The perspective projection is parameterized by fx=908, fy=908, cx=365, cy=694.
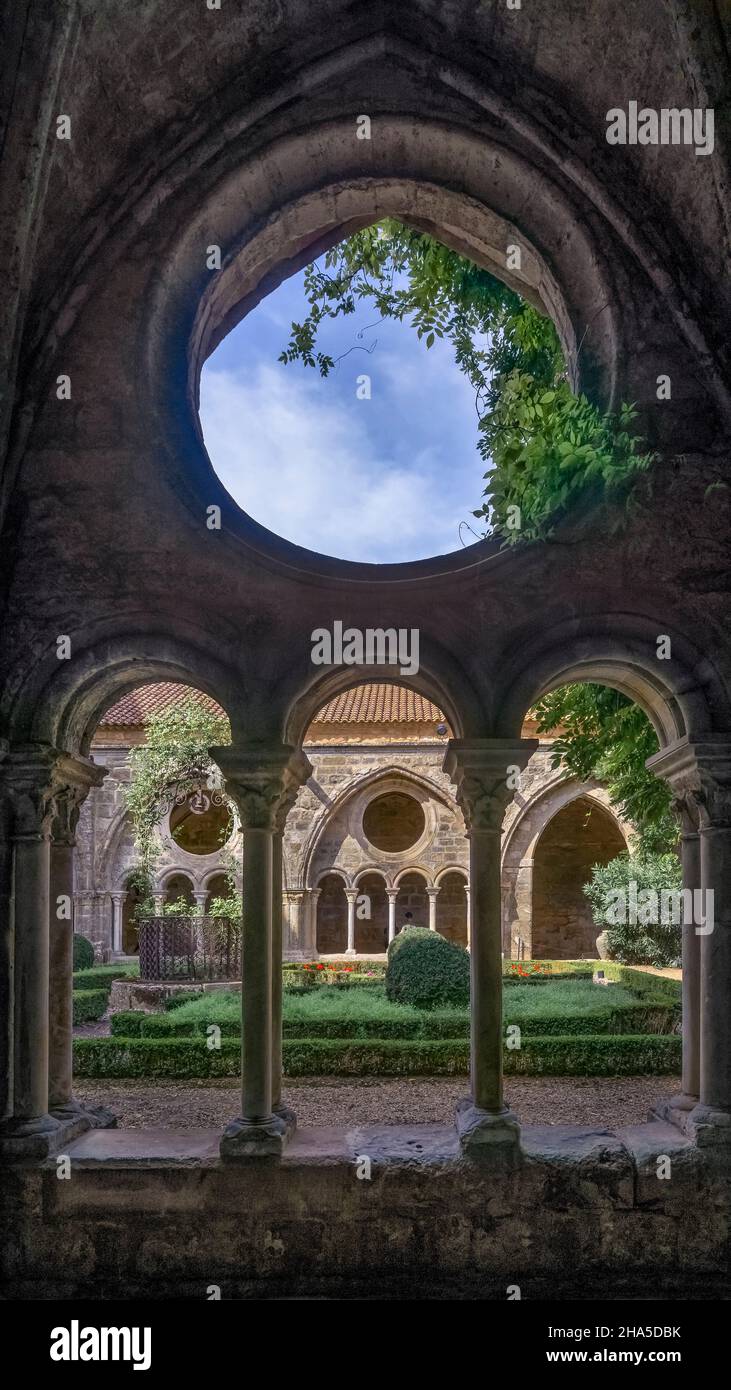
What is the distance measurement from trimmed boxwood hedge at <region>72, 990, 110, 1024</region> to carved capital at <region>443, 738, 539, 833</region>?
785cm

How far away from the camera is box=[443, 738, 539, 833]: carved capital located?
4641 millimetres

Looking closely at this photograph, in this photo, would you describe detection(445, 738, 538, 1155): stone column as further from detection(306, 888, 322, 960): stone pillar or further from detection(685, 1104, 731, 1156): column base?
detection(306, 888, 322, 960): stone pillar

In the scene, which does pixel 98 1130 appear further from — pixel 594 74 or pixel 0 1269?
pixel 594 74

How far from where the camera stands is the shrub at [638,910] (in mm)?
14367

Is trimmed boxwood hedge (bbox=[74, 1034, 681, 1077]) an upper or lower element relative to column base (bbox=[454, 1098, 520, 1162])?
lower

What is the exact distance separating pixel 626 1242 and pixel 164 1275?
2213 millimetres

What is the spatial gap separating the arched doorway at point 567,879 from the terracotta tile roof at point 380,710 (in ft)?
15.3

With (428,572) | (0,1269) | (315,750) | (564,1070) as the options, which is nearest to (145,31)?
(428,572)

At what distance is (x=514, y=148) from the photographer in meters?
5.12

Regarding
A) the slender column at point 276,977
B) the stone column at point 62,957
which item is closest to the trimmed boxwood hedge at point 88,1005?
the stone column at point 62,957

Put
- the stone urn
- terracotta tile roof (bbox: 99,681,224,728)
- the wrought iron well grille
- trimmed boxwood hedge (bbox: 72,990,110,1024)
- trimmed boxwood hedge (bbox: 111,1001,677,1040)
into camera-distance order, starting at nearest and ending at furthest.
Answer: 1. trimmed boxwood hedge (bbox: 111,1001,677,1040)
2. trimmed boxwood hedge (bbox: 72,990,110,1024)
3. the wrought iron well grille
4. the stone urn
5. terracotta tile roof (bbox: 99,681,224,728)

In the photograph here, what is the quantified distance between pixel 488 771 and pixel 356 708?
12613 millimetres

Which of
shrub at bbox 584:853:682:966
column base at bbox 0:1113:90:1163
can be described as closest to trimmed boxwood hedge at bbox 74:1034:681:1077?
column base at bbox 0:1113:90:1163

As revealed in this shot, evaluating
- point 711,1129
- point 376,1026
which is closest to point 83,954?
point 376,1026
